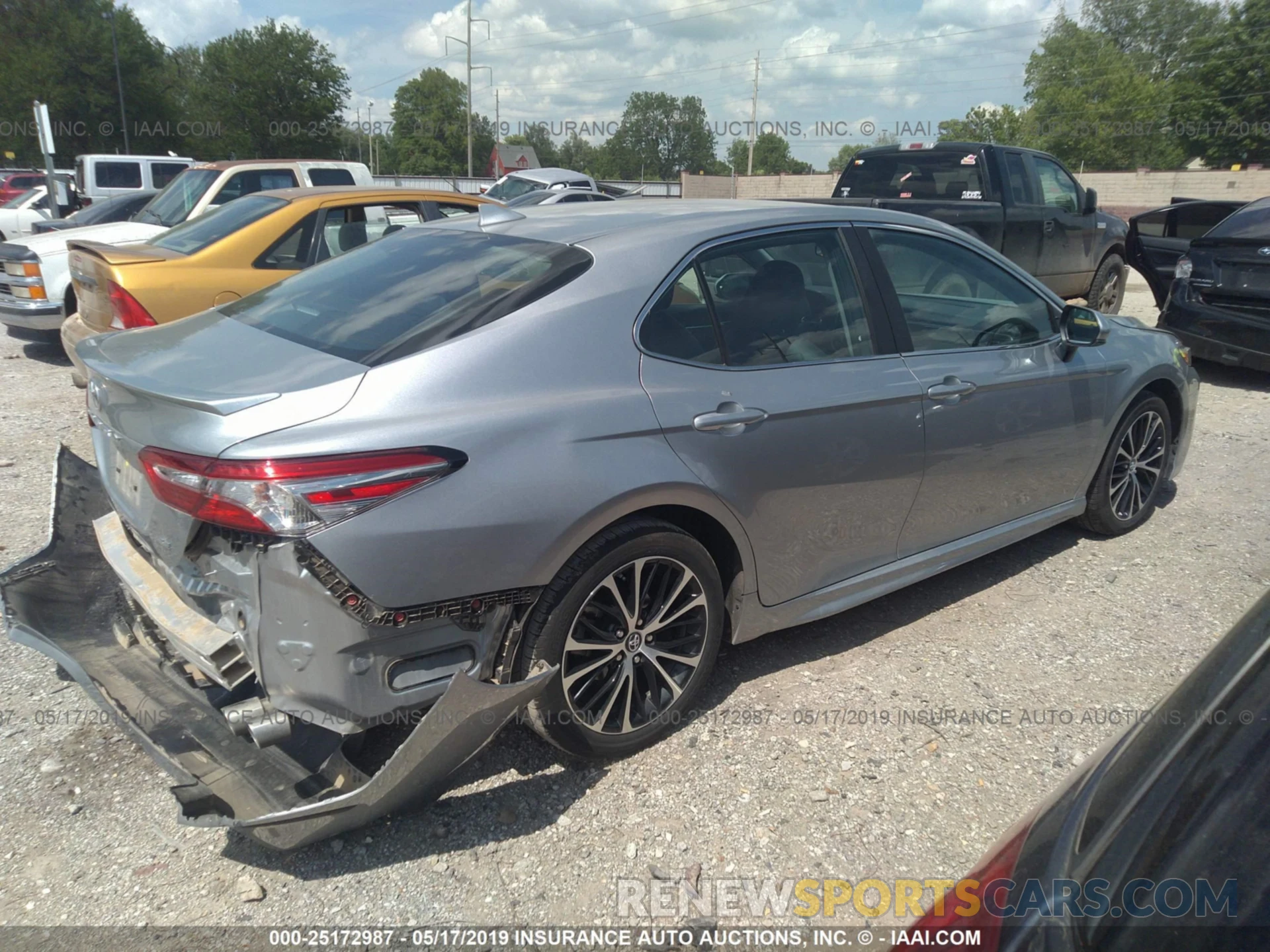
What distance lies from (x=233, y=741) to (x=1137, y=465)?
14.8 feet

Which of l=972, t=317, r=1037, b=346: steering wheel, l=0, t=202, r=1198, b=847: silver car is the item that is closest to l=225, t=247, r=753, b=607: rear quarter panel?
l=0, t=202, r=1198, b=847: silver car

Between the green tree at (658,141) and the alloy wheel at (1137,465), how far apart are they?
282ft

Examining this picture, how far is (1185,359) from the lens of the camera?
489 centimetres

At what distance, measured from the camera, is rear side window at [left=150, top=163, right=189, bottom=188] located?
1766 cm

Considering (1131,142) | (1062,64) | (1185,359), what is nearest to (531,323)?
(1185,359)

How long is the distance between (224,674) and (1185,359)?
16.3ft

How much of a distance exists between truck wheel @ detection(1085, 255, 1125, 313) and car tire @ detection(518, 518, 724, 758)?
32.3 ft

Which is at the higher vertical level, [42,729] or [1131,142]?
[1131,142]

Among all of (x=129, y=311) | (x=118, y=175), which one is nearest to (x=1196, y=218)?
(x=129, y=311)

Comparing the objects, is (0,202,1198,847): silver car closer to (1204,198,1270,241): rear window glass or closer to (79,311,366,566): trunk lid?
(79,311,366,566): trunk lid

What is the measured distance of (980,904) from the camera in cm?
129

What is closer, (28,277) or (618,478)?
(618,478)

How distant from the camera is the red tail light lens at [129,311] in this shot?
222 inches

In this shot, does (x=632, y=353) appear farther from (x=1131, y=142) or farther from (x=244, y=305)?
(x=1131, y=142)
